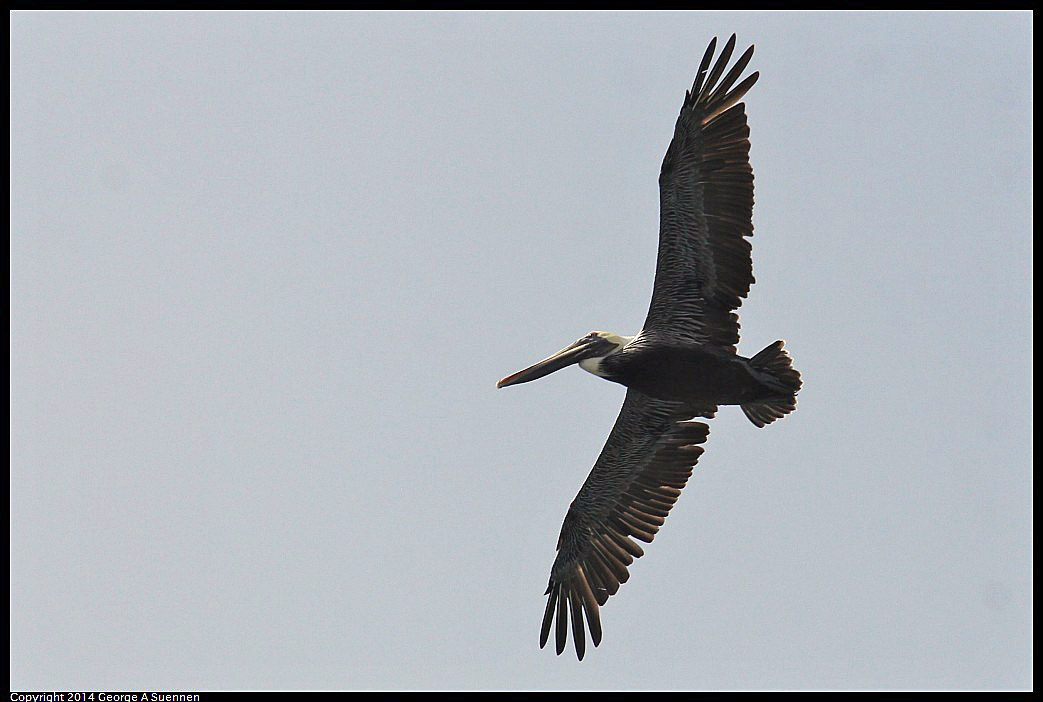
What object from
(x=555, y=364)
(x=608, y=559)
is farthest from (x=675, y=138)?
(x=608, y=559)

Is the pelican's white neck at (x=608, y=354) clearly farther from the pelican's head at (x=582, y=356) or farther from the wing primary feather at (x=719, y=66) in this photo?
the wing primary feather at (x=719, y=66)

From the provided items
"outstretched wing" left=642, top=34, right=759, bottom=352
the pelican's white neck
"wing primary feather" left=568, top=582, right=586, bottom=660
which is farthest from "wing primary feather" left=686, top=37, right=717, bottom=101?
"wing primary feather" left=568, top=582, right=586, bottom=660

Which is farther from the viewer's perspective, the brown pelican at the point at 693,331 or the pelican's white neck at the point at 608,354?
the pelican's white neck at the point at 608,354

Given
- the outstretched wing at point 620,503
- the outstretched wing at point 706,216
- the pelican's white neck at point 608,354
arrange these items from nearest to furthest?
1. the outstretched wing at point 706,216
2. the pelican's white neck at point 608,354
3. the outstretched wing at point 620,503

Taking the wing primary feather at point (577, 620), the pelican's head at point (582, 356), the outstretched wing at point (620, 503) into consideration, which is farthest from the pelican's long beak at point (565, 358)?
the wing primary feather at point (577, 620)

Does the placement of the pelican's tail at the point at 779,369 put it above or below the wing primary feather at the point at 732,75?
below

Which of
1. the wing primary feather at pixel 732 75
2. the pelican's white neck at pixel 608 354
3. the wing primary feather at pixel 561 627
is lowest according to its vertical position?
the wing primary feather at pixel 561 627

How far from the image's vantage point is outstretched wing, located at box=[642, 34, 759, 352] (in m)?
11.2

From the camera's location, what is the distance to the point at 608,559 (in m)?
12.9

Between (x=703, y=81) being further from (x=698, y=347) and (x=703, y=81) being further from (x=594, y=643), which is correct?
(x=594, y=643)

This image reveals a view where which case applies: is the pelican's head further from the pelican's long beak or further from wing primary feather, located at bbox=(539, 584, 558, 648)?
wing primary feather, located at bbox=(539, 584, 558, 648)

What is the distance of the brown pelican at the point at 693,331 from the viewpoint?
1120 cm

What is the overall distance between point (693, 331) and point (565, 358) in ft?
4.11

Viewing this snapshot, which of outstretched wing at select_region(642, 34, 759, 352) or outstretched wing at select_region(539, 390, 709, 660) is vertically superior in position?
outstretched wing at select_region(642, 34, 759, 352)
